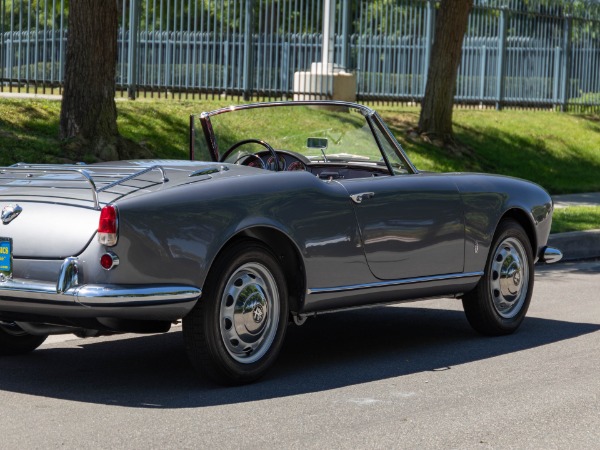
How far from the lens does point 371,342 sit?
313 inches

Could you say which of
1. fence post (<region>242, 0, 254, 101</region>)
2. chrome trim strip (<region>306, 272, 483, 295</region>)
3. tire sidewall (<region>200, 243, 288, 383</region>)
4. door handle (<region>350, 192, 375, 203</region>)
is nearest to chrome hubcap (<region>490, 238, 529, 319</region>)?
chrome trim strip (<region>306, 272, 483, 295</region>)

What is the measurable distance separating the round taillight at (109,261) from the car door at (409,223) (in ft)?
5.51

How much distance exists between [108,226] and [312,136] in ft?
7.67

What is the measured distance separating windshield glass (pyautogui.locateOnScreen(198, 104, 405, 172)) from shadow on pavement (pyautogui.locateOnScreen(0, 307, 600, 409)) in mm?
1207

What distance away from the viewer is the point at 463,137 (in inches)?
854

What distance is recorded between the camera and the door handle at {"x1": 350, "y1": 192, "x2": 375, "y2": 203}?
6.90m

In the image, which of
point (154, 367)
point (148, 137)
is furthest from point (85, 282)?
point (148, 137)

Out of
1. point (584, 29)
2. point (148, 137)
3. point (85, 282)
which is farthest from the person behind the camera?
point (584, 29)

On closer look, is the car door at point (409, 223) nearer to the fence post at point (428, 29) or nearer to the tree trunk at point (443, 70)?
the tree trunk at point (443, 70)

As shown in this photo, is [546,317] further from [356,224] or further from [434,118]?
[434,118]

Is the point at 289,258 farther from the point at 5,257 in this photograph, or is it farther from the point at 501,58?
the point at 501,58

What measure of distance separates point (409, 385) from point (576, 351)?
1610 mm

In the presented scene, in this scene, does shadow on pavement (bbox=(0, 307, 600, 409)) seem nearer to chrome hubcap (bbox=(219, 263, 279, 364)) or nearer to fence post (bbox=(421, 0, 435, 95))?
chrome hubcap (bbox=(219, 263, 279, 364))

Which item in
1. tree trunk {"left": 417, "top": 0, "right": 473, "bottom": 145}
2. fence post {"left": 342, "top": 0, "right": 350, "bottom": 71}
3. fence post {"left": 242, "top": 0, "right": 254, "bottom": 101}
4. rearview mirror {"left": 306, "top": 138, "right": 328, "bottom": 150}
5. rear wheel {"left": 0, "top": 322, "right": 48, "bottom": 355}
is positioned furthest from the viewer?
fence post {"left": 342, "top": 0, "right": 350, "bottom": 71}
